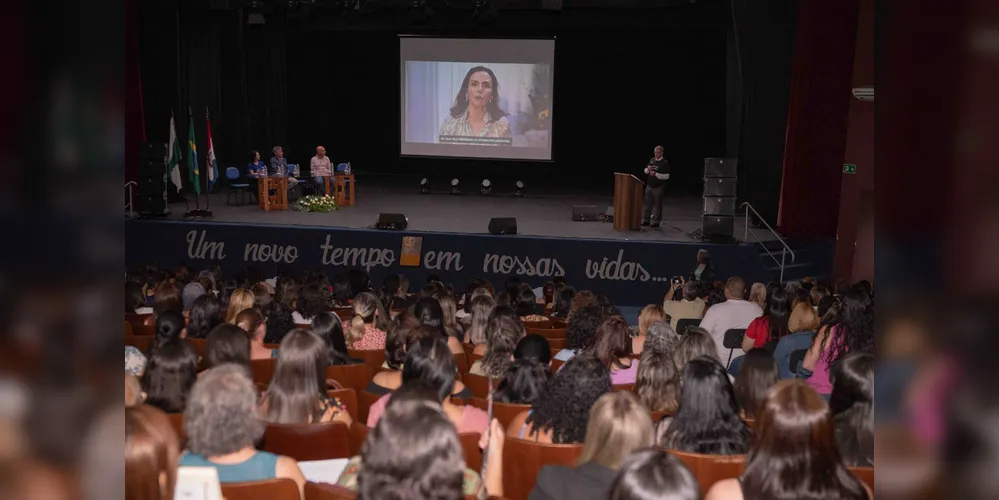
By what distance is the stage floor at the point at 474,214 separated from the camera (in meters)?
11.5

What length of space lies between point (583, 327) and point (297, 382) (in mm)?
2280

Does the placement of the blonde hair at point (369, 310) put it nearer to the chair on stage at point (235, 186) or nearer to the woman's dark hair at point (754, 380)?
the woman's dark hair at point (754, 380)

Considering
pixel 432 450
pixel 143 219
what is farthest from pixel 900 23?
pixel 143 219

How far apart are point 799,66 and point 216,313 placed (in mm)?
8574

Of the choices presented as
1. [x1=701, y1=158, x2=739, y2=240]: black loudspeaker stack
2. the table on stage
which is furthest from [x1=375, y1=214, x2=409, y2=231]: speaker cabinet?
[x1=701, y1=158, x2=739, y2=240]: black loudspeaker stack

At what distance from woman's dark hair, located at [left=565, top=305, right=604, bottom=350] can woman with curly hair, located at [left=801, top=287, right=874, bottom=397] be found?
1.23 m

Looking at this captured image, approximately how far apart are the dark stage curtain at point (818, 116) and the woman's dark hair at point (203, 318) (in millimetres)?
8337

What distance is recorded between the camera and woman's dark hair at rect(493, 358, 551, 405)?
12.3ft

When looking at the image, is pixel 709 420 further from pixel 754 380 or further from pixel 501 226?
pixel 501 226

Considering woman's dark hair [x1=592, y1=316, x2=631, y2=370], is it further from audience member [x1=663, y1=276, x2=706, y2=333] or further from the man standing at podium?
the man standing at podium

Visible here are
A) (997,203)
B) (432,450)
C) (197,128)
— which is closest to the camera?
(997,203)

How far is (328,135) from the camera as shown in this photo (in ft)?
59.7

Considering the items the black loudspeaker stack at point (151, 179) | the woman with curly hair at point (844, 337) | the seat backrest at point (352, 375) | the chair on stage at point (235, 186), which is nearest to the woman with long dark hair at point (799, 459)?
the woman with curly hair at point (844, 337)

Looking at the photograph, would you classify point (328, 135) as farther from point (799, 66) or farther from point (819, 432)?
point (819, 432)
